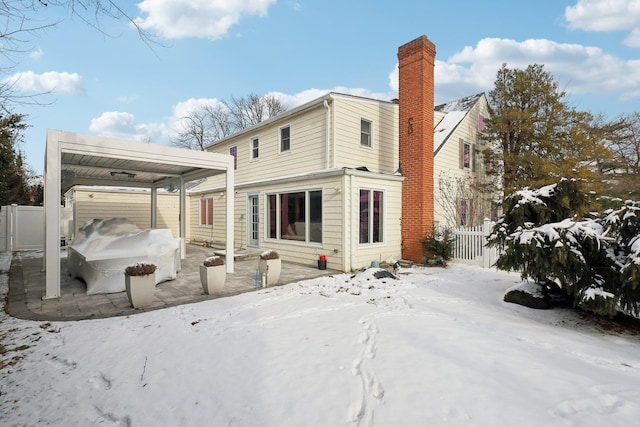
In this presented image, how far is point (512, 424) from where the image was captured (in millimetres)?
2266

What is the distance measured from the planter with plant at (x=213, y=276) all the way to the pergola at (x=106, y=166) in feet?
5.98

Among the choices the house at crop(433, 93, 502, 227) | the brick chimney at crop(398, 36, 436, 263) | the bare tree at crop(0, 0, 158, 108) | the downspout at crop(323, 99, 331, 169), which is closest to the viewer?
the bare tree at crop(0, 0, 158, 108)

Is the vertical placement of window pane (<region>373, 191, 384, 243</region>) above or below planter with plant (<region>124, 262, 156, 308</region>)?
above

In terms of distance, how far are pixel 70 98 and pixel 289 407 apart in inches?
184

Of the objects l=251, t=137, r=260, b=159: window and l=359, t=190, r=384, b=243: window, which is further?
l=251, t=137, r=260, b=159: window

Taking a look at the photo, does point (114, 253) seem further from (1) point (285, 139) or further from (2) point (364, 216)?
(1) point (285, 139)

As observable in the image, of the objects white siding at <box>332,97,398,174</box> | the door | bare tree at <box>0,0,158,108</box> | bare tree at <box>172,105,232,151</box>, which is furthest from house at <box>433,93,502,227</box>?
bare tree at <box>172,105,232,151</box>

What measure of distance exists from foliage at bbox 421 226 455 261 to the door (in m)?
6.30

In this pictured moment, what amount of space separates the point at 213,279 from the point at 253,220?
6411 millimetres

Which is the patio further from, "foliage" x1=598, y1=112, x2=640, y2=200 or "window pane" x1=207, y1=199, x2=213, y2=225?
"foliage" x1=598, y1=112, x2=640, y2=200

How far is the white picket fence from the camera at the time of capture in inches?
362

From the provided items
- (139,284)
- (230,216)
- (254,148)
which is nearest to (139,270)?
(139,284)

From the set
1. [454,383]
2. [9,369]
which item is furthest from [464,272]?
[9,369]

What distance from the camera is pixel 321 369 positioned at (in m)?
3.19
